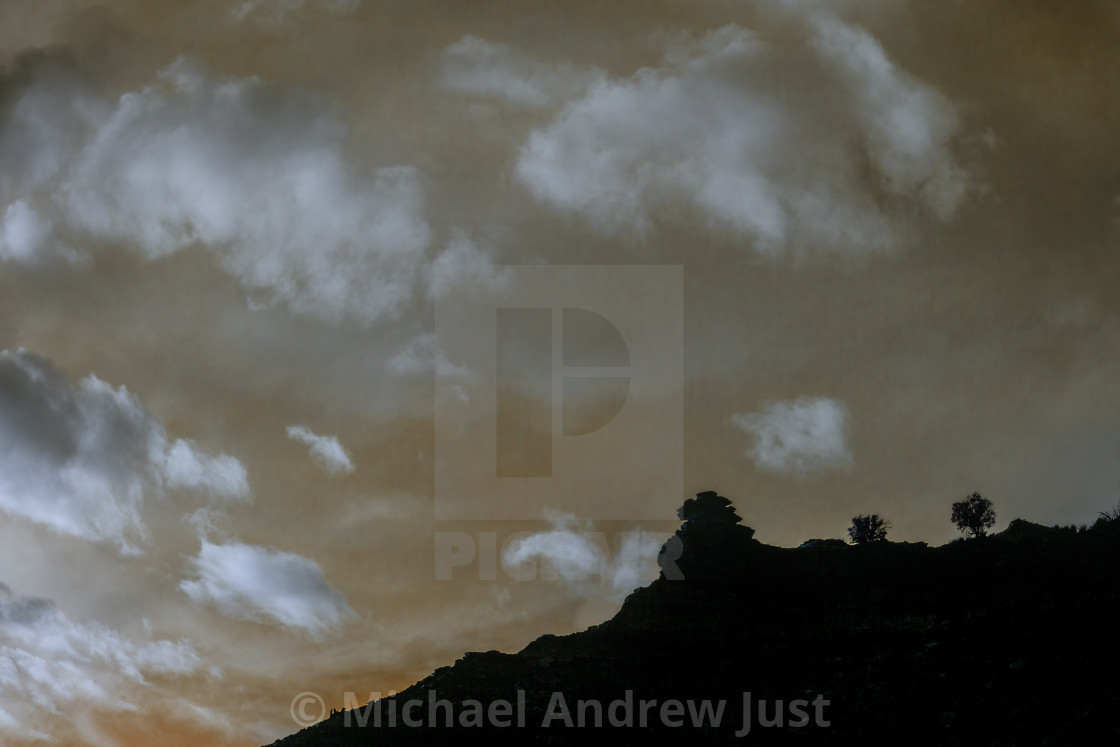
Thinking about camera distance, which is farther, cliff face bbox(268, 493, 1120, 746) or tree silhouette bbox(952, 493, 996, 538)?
tree silhouette bbox(952, 493, 996, 538)

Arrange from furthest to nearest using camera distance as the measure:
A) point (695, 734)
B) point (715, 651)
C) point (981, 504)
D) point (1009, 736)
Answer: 1. point (981, 504)
2. point (715, 651)
3. point (695, 734)
4. point (1009, 736)

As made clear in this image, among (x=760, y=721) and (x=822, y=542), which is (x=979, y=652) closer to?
(x=760, y=721)

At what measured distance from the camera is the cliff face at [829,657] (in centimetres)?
4462

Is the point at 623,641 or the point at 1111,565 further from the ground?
the point at 1111,565

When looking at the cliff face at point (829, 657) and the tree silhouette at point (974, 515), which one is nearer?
the cliff face at point (829, 657)

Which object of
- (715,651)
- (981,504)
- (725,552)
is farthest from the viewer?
(981,504)

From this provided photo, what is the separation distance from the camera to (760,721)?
4884 cm

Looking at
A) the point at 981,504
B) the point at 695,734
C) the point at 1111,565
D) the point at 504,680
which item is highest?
the point at 981,504

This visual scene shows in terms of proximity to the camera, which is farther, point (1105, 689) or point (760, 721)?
point (760, 721)

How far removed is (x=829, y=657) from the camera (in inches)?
2133

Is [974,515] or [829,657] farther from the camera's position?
[974,515]

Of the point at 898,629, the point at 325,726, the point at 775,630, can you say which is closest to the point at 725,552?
the point at 775,630

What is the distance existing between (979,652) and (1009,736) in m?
10.4

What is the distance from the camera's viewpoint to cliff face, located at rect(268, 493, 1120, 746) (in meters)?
44.6
